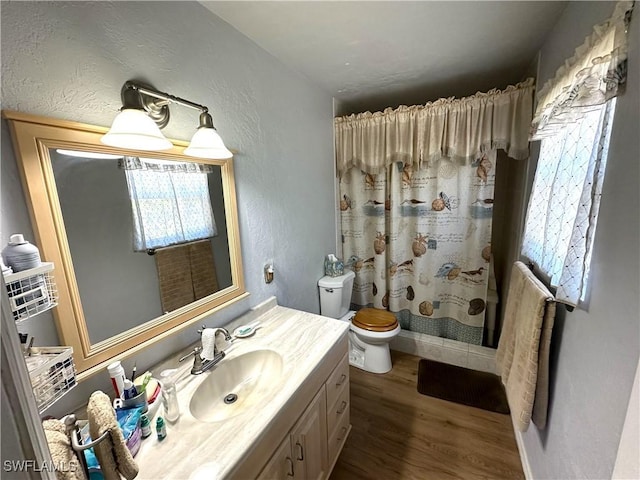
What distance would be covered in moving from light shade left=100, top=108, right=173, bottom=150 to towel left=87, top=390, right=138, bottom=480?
2.31ft

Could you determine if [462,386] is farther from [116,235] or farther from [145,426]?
[116,235]

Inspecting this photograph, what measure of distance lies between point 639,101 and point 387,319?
5.79ft

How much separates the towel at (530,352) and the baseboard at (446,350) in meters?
0.90

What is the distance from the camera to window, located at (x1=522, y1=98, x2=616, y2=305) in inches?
32.4

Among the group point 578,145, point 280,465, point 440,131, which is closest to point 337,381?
point 280,465

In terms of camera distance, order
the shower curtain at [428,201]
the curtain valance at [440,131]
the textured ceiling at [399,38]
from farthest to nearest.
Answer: the shower curtain at [428,201] → the curtain valance at [440,131] → the textured ceiling at [399,38]

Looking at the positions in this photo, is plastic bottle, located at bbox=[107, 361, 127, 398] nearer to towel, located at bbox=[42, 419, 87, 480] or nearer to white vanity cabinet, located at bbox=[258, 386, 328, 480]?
towel, located at bbox=[42, 419, 87, 480]

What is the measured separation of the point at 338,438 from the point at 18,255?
5.15ft

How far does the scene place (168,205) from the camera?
43.5 inches

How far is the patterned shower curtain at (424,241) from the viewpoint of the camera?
6.66ft

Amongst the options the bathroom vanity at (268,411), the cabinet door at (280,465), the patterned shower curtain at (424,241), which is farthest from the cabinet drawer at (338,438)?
the patterned shower curtain at (424,241)

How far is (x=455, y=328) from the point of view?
2266 millimetres

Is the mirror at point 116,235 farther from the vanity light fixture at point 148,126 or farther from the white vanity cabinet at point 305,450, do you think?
the white vanity cabinet at point 305,450

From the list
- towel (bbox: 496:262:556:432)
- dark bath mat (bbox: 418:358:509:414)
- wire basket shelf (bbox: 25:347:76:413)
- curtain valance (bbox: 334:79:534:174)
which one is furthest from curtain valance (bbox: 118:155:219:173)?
dark bath mat (bbox: 418:358:509:414)
